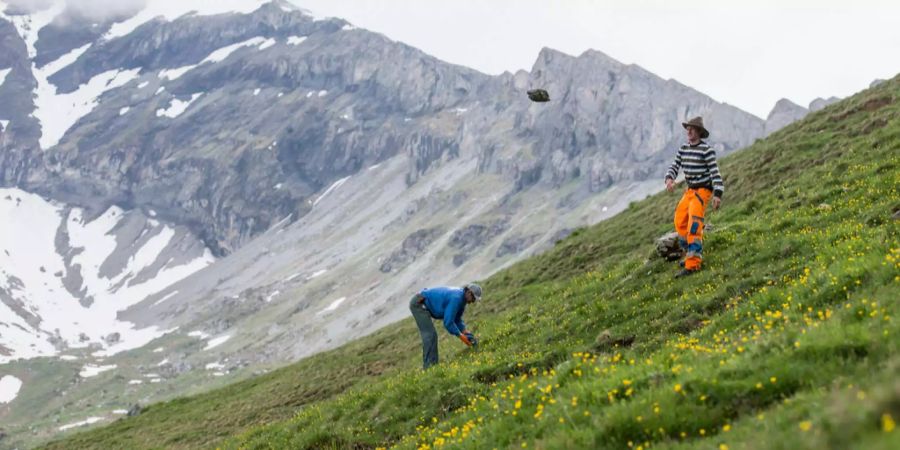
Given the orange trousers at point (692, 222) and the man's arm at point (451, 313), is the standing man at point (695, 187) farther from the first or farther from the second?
the man's arm at point (451, 313)

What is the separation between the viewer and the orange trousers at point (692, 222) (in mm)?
17891

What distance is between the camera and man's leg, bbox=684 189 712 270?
17.8m

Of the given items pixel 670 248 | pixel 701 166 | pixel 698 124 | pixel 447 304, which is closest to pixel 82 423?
pixel 447 304

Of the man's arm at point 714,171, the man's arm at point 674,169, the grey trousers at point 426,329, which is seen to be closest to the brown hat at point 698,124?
the man's arm at point 714,171

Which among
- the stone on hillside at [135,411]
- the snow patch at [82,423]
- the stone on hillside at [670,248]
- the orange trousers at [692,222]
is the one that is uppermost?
the orange trousers at [692,222]

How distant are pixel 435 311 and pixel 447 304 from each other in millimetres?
454

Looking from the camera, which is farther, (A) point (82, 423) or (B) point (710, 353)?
(A) point (82, 423)

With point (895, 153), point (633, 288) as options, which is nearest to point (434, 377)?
point (633, 288)

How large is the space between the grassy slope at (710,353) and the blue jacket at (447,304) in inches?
44.1

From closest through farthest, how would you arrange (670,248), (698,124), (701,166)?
(698,124)
(701,166)
(670,248)

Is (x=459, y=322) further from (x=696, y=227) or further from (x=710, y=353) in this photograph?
(x=710, y=353)

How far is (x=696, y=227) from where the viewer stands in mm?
17859

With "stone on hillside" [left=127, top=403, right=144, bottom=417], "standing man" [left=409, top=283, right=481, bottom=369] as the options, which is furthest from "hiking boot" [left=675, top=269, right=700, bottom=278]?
"stone on hillside" [left=127, top=403, right=144, bottom=417]

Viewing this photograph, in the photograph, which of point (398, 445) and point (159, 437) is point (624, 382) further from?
point (159, 437)
